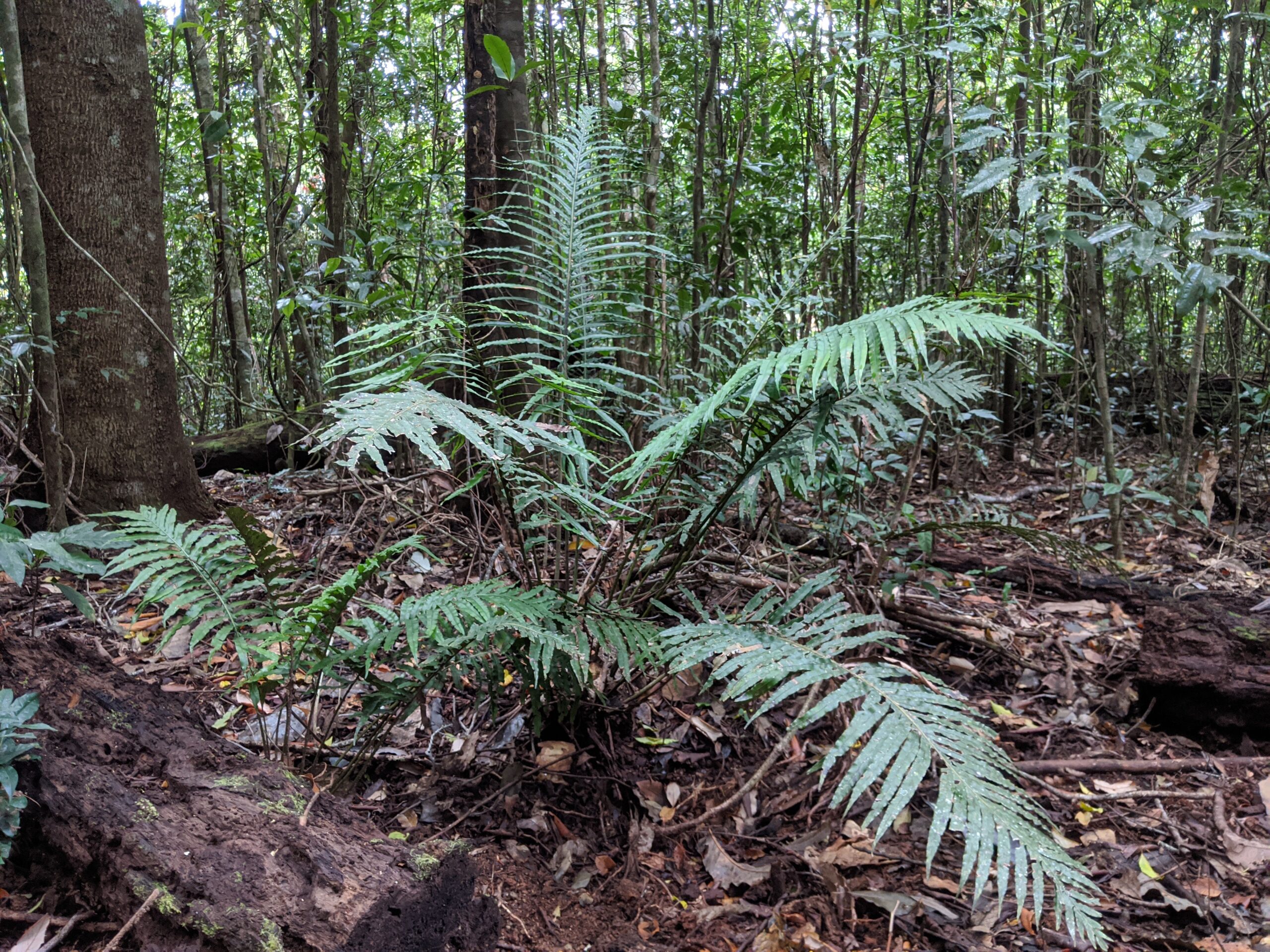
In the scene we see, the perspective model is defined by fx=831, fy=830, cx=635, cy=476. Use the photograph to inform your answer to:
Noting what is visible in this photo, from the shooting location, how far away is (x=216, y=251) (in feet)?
19.0

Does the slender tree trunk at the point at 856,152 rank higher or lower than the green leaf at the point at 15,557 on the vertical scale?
higher

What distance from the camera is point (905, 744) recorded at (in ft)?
4.46

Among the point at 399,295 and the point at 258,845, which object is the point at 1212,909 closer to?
the point at 258,845

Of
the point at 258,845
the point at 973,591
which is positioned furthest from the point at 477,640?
the point at 973,591

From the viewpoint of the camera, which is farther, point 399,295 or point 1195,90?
point 1195,90

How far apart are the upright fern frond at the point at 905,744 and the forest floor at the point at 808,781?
8.3 inches

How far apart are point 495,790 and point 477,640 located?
0.49 m

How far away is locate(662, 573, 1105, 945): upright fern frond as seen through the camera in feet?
4.02

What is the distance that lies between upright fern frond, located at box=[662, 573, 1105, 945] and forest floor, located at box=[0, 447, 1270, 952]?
0.70 feet

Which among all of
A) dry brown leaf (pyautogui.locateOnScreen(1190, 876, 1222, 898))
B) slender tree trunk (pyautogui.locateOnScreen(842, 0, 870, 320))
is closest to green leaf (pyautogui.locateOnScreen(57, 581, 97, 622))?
dry brown leaf (pyautogui.locateOnScreen(1190, 876, 1222, 898))

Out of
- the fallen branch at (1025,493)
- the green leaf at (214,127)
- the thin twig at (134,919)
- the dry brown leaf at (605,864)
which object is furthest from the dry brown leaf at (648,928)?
the fallen branch at (1025,493)

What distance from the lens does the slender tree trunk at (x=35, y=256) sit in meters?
2.34

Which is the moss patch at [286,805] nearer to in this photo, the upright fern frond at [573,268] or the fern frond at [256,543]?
the fern frond at [256,543]

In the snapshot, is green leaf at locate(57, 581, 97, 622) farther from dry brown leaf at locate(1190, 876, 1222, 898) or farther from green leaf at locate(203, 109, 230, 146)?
dry brown leaf at locate(1190, 876, 1222, 898)
